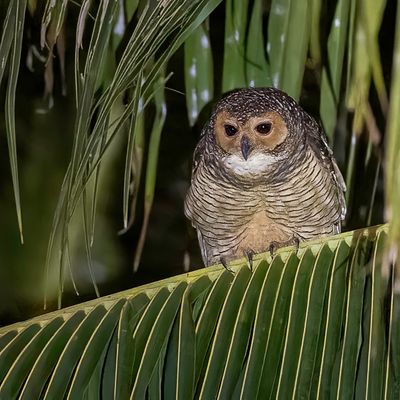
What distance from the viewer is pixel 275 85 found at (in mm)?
2031

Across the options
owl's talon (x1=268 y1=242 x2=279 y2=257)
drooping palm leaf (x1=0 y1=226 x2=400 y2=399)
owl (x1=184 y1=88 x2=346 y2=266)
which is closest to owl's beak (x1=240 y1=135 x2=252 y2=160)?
owl (x1=184 y1=88 x2=346 y2=266)

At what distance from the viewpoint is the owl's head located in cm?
237

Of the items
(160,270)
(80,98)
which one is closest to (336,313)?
(80,98)

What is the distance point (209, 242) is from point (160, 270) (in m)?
0.75

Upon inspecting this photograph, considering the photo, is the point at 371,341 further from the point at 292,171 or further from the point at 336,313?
the point at 292,171

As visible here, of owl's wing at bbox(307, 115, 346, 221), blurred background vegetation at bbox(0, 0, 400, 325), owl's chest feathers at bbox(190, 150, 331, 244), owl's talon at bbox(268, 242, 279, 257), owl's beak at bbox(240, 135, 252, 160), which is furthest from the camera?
owl's wing at bbox(307, 115, 346, 221)

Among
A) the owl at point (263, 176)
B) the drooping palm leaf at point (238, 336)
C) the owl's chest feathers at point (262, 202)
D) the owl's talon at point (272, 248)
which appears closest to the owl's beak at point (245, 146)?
the owl at point (263, 176)

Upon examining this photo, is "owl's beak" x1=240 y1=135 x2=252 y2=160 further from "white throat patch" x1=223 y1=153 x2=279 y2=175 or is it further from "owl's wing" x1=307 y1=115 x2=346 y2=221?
"owl's wing" x1=307 y1=115 x2=346 y2=221

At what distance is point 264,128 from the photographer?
242 cm

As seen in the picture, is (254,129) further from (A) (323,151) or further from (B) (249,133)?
(A) (323,151)

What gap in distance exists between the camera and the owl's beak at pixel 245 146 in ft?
7.70

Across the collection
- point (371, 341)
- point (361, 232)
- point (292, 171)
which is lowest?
point (371, 341)

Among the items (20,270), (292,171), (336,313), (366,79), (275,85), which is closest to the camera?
(366,79)

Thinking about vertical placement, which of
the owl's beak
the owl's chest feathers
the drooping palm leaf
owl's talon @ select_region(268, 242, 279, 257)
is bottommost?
the drooping palm leaf
